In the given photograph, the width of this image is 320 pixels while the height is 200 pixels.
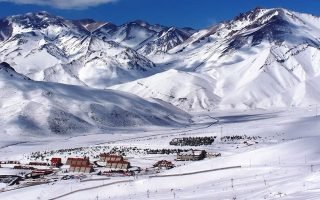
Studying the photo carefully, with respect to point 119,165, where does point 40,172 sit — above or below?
below

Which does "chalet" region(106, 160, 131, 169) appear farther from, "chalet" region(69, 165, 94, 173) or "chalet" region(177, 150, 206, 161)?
"chalet" region(177, 150, 206, 161)

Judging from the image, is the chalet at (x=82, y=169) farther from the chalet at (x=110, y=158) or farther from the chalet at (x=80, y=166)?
the chalet at (x=110, y=158)

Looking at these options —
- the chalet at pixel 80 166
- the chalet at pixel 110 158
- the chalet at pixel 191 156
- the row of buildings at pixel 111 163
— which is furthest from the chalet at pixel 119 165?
the chalet at pixel 191 156

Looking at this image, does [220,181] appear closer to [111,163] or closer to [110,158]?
[111,163]

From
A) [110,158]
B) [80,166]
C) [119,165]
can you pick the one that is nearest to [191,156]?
[110,158]

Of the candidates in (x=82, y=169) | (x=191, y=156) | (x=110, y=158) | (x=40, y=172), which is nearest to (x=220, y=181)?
(x=82, y=169)

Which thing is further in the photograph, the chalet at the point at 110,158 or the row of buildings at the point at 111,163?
the chalet at the point at 110,158

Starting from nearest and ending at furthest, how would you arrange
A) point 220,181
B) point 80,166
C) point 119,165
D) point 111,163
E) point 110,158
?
point 220,181 → point 80,166 → point 119,165 → point 111,163 → point 110,158

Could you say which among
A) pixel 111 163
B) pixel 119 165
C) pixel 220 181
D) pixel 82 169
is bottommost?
pixel 220 181

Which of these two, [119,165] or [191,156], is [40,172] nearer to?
[119,165]

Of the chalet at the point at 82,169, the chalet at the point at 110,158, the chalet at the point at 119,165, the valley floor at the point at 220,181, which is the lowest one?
the valley floor at the point at 220,181

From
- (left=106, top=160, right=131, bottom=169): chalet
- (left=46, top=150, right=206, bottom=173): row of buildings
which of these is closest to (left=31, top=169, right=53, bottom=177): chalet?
(left=46, top=150, right=206, bottom=173): row of buildings

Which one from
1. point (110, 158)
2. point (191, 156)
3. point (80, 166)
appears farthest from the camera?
point (191, 156)

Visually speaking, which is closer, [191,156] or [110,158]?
[110,158]
